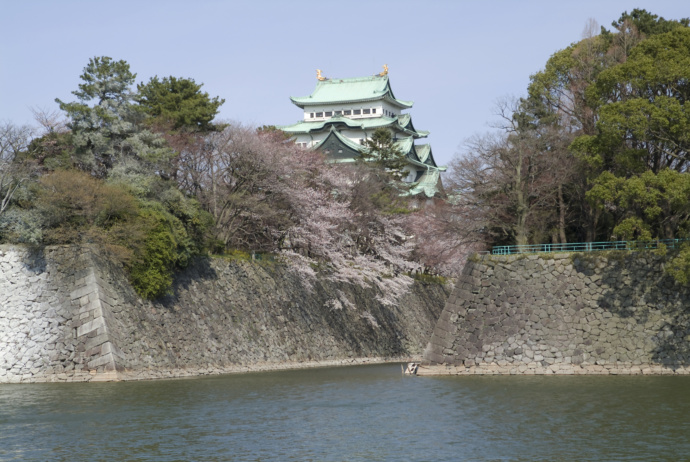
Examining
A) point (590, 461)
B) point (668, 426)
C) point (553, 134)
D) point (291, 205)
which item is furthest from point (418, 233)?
point (590, 461)

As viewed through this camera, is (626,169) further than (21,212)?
Yes

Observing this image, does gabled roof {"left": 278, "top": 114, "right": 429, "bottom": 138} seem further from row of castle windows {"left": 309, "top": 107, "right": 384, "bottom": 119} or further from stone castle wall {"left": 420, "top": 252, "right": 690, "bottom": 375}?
stone castle wall {"left": 420, "top": 252, "right": 690, "bottom": 375}

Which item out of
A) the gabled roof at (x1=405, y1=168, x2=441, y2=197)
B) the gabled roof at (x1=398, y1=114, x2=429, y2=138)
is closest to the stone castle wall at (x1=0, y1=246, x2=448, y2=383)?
the gabled roof at (x1=405, y1=168, x2=441, y2=197)

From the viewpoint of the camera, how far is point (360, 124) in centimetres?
7619

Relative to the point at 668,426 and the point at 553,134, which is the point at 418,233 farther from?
the point at 668,426

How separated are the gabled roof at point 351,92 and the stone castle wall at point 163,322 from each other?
120 ft

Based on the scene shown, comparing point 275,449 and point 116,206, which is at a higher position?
point 116,206

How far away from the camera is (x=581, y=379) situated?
103ft

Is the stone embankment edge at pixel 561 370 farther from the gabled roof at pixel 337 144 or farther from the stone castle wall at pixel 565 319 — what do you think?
the gabled roof at pixel 337 144

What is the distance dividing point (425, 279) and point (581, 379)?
93.4 ft

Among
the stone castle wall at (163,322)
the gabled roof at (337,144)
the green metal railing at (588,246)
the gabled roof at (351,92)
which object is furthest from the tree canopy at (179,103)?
the gabled roof at (351,92)

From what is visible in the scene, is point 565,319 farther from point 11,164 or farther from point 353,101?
point 353,101

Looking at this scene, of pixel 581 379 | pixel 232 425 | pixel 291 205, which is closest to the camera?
pixel 232 425

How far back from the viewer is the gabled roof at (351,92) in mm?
80312
